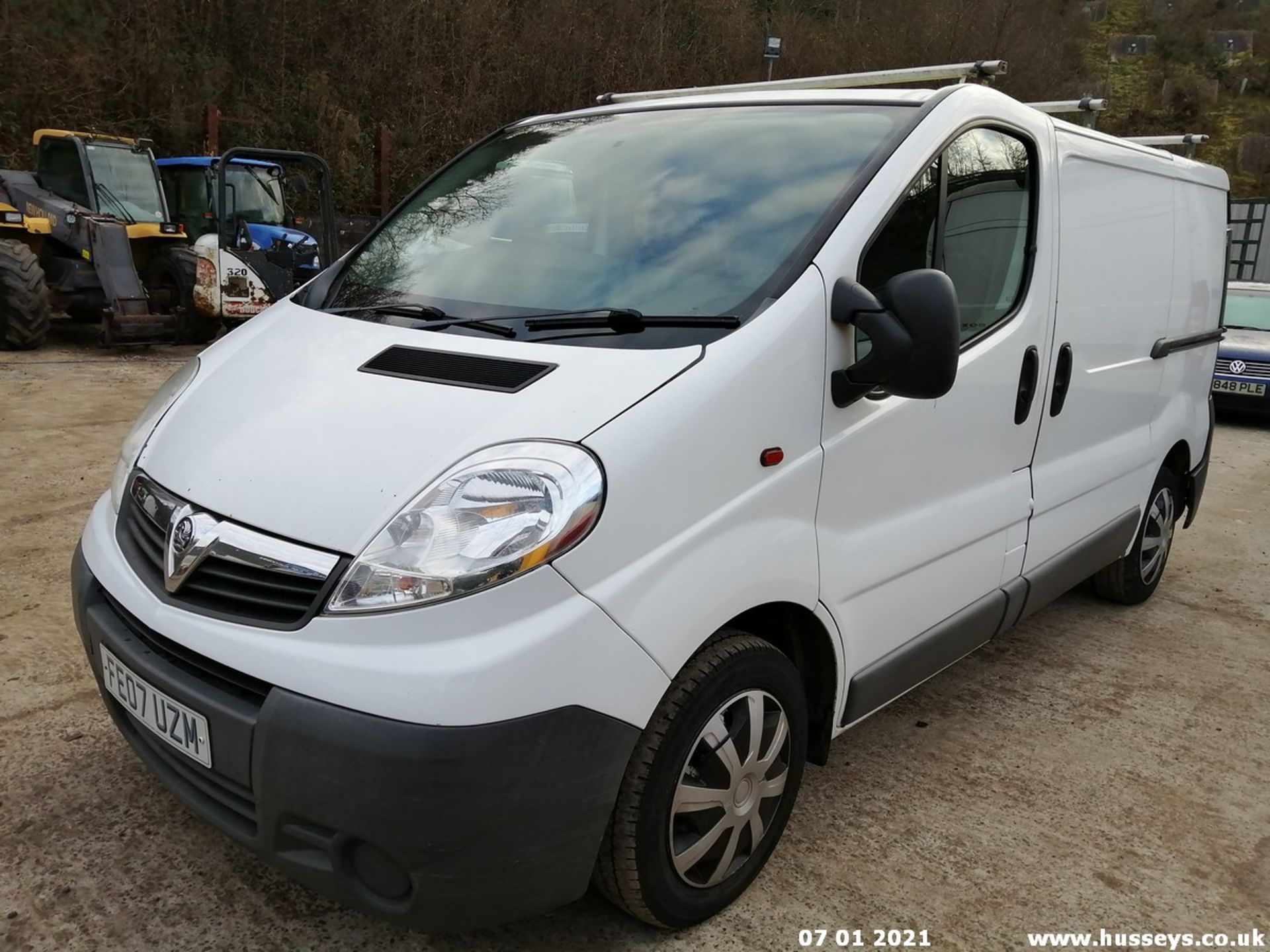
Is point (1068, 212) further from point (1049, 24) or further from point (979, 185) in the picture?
point (1049, 24)

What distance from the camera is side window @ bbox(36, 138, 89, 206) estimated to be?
35.8ft

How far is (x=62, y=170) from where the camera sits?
1108cm

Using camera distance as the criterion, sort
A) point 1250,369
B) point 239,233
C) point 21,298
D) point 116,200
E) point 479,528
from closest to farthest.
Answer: point 479,528 → point 1250,369 → point 21,298 → point 116,200 → point 239,233

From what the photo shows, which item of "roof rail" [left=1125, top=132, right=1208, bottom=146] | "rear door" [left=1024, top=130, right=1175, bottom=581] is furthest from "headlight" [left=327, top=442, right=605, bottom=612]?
"roof rail" [left=1125, top=132, right=1208, bottom=146]

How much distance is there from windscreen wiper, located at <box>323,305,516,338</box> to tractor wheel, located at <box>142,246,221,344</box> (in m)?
8.64

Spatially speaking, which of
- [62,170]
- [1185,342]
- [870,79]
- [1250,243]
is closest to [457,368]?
[870,79]

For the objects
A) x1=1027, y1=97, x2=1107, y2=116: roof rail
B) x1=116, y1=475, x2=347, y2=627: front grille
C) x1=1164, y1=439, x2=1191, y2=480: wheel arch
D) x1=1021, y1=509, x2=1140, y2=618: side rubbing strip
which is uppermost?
x1=1027, y1=97, x2=1107, y2=116: roof rail

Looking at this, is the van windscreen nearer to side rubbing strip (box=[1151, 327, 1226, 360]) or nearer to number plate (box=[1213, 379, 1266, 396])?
side rubbing strip (box=[1151, 327, 1226, 360])

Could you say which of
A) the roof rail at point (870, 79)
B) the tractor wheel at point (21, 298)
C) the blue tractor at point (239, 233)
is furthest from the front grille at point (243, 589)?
the tractor wheel at point (21, 298)

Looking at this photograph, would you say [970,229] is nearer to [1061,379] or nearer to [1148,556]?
[1061,379]

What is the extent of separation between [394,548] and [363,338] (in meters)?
0.76

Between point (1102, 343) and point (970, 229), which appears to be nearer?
point (970, 229)

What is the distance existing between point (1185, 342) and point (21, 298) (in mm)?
9695

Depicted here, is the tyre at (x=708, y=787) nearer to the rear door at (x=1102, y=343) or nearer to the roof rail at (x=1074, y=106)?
the rear door at (x=1102, y=343)
